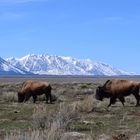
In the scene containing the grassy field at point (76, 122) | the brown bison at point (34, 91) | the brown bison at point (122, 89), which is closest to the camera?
the grassy field at point (76, 122)

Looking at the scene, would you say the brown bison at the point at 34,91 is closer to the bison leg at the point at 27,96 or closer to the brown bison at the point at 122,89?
the bison leg at the point at 27,96

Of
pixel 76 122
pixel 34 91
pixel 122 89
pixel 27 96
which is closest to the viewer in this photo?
pixel 76 122

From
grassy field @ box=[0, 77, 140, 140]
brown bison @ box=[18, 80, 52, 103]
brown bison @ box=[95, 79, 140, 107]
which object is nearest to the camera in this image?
grassy field @ box=[0, 77, 140, 140]

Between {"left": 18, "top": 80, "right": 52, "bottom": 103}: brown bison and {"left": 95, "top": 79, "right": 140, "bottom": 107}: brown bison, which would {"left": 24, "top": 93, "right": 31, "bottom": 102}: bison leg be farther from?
{"left": 95, "top": 79, "right": 140, "bottom": 107}: brown bison

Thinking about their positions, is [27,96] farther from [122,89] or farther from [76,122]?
[76,122]

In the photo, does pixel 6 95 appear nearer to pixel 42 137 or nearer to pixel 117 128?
pixel 117 128

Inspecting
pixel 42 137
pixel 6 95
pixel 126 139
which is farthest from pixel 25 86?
pixel 42 137

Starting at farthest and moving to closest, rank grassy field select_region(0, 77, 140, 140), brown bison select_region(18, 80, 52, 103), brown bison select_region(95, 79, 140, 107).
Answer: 1. brown bison select_region(18, 80, 52, 103)
2. brown bison select_region(95, 79, 140, 107)
3. grassy field select_region(0, 77, 140, 140)

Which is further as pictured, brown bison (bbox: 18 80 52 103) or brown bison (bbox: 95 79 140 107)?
brown bison (bbox: 18 80 52 103)

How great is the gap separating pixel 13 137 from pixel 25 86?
80.6 feet

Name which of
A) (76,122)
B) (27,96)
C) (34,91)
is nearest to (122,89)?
(34,91)

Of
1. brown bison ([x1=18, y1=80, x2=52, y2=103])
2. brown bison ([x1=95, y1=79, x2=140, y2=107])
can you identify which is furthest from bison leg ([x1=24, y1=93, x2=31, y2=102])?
brown bison ([x1=95, y1=79, x2=140, y2=107])

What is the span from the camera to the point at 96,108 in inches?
1065

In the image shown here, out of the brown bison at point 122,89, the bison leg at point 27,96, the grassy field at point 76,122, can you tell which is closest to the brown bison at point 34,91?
the bison leg at point 27,96
